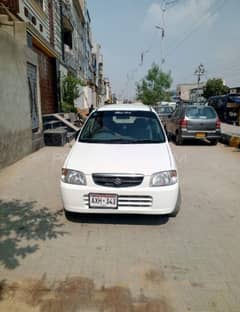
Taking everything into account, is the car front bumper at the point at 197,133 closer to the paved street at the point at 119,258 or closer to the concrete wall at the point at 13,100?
the paved street at the point at 119,258

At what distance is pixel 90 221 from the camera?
384 cm

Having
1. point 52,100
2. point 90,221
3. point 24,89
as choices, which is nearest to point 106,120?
point 90,221

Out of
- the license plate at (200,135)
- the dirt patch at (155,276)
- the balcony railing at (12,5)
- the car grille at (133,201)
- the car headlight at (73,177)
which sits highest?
the balcony railing at (12,5)

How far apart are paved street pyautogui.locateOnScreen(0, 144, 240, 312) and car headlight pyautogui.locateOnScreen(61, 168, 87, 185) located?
69 centimetres

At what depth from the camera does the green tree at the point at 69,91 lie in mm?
16359

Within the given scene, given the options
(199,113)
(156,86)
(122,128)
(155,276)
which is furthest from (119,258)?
(156,86)

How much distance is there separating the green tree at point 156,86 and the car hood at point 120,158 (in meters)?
40.6

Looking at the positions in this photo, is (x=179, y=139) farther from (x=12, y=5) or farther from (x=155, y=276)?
(x=155, y=276)

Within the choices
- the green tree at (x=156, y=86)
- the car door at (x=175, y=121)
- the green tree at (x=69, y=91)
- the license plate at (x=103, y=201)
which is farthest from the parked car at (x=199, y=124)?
the green tree at (x=156, y=86)

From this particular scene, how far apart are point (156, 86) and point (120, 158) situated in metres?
41.7

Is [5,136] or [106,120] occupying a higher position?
[106,120]

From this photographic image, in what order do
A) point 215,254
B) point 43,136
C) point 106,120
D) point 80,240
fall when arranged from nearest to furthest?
point 215,254
point 80,240
point 106,120
point 43,136

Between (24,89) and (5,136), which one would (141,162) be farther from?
(24,89)

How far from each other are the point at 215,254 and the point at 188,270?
50 centimetres
